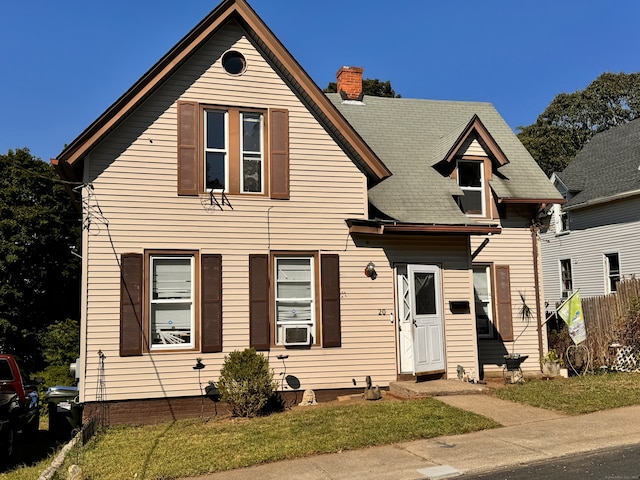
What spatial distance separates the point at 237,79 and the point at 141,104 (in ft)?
6.58

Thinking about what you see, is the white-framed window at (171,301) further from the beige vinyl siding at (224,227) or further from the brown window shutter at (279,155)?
the brown window shutter at (279,155)

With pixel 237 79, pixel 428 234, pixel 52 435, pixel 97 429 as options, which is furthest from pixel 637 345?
pixel 52 435

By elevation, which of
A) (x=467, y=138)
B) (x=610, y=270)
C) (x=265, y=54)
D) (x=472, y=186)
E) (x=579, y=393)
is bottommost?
(x=579, y=393)

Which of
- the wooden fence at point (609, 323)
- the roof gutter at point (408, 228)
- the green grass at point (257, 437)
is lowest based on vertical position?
the green grass at point (257, 437)

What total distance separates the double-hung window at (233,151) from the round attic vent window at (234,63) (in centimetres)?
82

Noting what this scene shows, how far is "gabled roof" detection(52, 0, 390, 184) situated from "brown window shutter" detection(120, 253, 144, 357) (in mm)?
2142

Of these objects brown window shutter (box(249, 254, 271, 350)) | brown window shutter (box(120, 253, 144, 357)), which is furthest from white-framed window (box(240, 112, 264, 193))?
brown window shutter (box(120, 253, 144, 357))

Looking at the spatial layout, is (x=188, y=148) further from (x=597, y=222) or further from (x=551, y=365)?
(x=597, y=222)

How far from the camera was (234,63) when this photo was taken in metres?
11.8

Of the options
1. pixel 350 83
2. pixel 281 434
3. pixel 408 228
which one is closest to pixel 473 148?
pixel 408 228

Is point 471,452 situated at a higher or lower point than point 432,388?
lower

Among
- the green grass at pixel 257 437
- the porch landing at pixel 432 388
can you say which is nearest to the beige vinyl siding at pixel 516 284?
the porch landing at pixel 432 388

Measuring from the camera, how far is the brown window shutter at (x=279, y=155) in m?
11.7

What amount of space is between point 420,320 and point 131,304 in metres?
5.82
